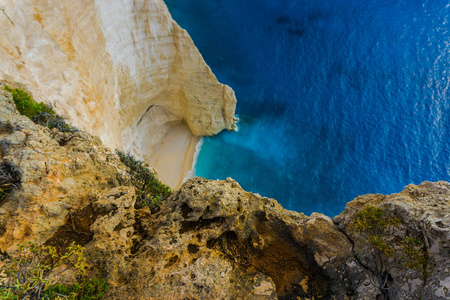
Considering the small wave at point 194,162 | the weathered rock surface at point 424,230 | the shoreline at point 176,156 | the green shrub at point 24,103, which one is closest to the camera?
the weathered rock surface at point 424,230

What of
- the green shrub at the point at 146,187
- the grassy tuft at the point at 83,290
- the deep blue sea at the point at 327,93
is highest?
the deep blue sea at the point at 327,93

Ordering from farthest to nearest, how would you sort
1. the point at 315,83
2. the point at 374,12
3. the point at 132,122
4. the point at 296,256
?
1. the point at 374,12
2. the point at 315,83
3. the point at 132,122
4. the point at 296,256

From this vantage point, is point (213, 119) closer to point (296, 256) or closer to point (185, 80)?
point (185, 80)

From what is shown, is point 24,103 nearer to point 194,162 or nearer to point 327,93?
point 194,162

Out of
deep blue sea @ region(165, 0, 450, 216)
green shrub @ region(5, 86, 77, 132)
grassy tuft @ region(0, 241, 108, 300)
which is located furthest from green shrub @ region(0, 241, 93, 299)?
deep blue sea @ region(165, 0, 450, 216)

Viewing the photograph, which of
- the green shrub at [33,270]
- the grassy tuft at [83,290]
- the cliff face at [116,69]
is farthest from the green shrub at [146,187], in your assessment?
the cliff face at [116,69]

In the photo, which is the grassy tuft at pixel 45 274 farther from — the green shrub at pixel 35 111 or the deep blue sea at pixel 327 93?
the deep blue sea at pixel 327 93

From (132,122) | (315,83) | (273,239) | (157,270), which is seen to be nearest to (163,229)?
(157,270)

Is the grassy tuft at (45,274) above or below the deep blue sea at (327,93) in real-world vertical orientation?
below
